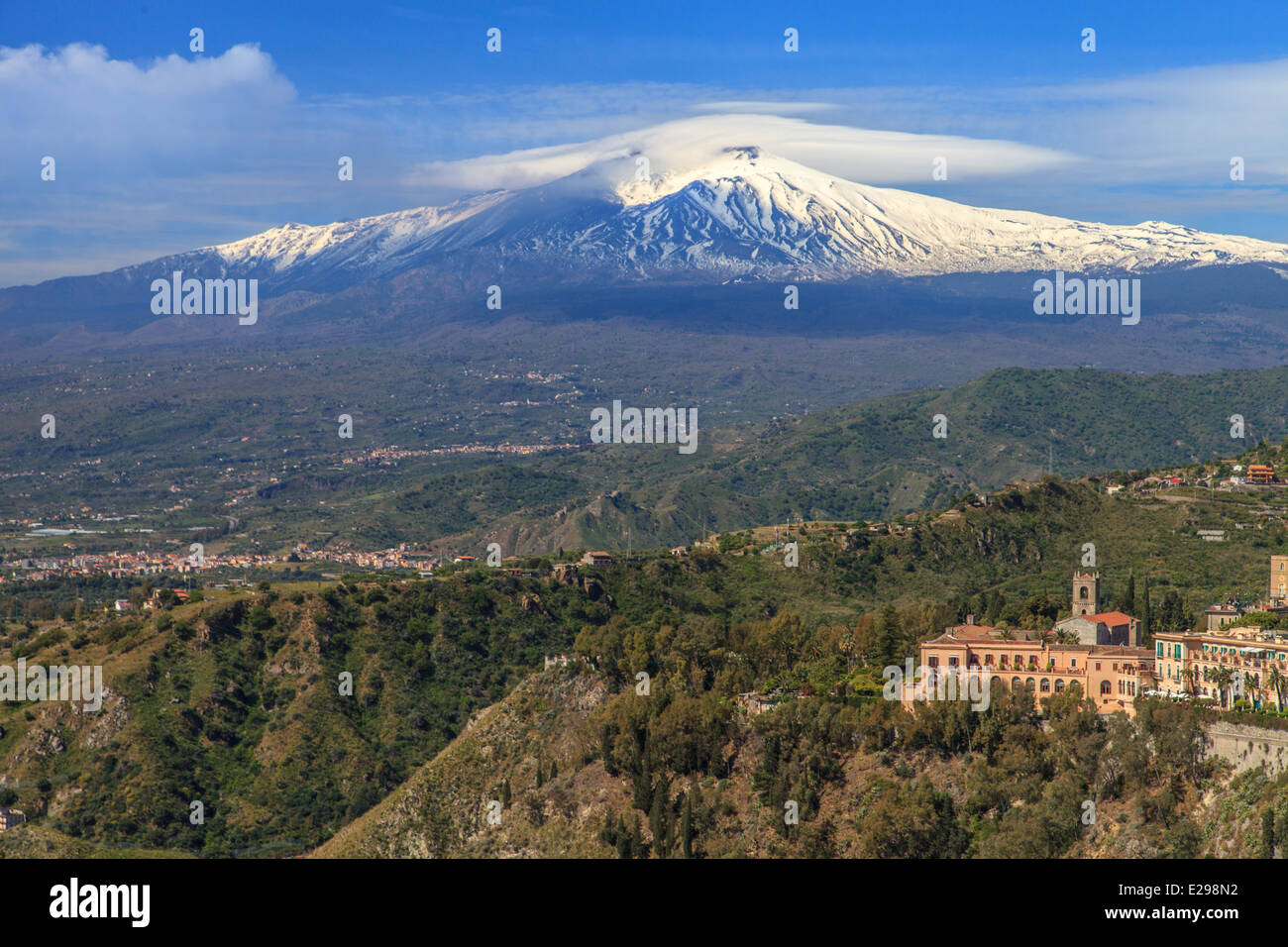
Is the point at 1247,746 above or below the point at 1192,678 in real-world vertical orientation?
below

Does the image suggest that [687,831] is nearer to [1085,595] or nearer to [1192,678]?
[1192,678]

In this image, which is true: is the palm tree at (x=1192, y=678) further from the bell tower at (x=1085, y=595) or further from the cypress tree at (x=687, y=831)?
the cypress tree at (x=687, y=831)

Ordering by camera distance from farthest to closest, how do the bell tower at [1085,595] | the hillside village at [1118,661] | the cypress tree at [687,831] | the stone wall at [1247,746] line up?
the bell tower at [1085,595]
the cypress tree at [687,831]
the hillside village at [1118,661]
the stone wall at [1247,746]

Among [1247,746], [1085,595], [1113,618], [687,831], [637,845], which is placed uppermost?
[1085,595]

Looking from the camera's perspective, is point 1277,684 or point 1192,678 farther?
point 1192,678

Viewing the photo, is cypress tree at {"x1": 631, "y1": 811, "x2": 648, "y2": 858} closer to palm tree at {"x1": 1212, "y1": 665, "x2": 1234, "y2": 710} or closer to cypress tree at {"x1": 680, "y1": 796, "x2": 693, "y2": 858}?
cypress tree at {"x1": 680, "y1": 796, "x2": 693, "y2": 858}

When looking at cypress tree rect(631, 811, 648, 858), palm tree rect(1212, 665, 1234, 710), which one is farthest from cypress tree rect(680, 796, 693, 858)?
palm tree rect(1212, 665, 1234, 710)

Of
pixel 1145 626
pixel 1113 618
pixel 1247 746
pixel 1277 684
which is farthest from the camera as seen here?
pixel 1145 626

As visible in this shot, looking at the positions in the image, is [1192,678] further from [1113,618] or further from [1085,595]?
[1085,595]

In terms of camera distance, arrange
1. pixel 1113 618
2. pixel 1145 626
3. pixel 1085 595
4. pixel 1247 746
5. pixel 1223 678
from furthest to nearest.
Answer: pixel 1085 595, pixel 1145 626, pixel 1113 618, pixel 1223 678, pixel 1247 746

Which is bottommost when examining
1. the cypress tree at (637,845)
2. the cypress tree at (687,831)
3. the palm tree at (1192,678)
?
the cypress tree at (637,845)

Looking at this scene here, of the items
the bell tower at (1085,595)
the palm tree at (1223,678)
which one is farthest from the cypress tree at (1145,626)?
the palm tree at (1223,678)

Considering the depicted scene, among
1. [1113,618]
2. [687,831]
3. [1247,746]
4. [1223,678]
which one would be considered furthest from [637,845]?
[1247,746]
